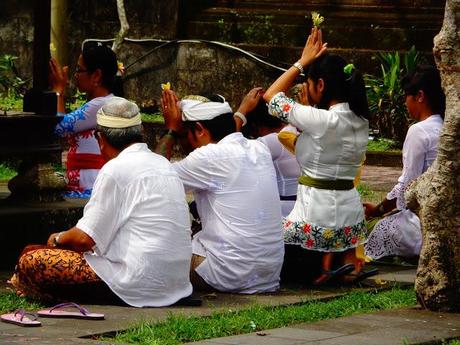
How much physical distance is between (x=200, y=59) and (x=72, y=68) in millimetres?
1854

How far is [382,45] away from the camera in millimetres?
17484

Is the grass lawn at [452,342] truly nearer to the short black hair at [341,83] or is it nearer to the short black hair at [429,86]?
the short black hair at [341,83]

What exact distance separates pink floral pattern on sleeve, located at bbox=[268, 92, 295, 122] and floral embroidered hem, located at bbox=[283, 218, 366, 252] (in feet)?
2.39

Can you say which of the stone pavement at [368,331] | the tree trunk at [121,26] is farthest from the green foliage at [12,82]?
the stone pavement at [368,331]

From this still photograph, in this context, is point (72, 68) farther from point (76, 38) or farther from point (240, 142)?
point (240, 142)

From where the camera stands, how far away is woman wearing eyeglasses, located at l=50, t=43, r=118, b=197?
32.8ft

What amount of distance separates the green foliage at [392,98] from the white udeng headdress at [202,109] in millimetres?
7757

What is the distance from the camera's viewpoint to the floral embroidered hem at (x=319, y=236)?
905cm

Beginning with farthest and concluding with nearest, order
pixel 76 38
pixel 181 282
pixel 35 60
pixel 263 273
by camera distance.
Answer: pixel 76 38, pixel 35 60, pixel 263 273, pixel 181 282

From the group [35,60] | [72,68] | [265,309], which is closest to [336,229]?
[265,309]

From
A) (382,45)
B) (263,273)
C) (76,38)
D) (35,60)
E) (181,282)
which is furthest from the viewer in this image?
(76,38)

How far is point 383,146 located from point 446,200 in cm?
869

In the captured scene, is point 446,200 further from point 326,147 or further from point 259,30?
point 259,30

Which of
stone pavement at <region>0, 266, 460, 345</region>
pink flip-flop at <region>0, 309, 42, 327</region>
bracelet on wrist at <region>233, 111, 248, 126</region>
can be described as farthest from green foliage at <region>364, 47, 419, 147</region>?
pink flip-flop at <region>0, 309, 42, 327</region>
